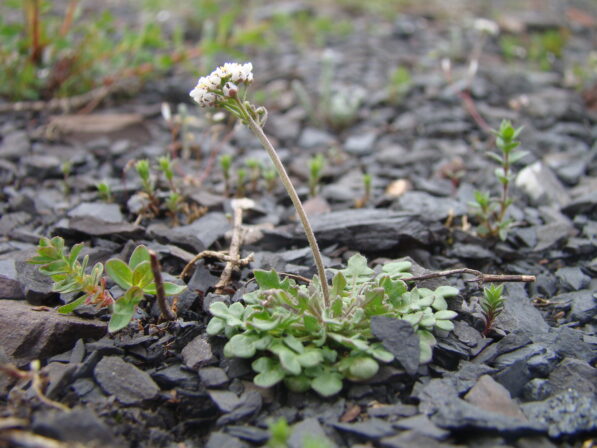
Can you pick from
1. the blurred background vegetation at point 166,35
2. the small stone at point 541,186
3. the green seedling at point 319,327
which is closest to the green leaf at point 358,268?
the green seedling at point 319,327

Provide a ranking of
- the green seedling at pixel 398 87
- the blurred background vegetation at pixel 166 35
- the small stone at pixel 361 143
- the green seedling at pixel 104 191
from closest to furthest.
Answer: the green seedling at pixel 104 191, the small stone at pixel 361 143, the blurred background vegetation at pixel 166 35, the green seedling at pixel 398 87

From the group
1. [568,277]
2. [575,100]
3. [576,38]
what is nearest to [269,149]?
[568,277]

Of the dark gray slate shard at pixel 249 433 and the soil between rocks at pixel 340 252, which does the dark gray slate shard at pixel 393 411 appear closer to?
the soil between rocks at pixel 340 252

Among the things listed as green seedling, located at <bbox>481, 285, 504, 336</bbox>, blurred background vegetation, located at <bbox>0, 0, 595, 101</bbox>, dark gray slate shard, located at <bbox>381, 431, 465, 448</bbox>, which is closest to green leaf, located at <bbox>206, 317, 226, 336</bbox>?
dark gray slate shard, located at <bbox>381, 431, 465, 448</bbox>

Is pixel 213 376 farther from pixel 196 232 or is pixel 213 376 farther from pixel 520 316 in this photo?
pixel 520 316

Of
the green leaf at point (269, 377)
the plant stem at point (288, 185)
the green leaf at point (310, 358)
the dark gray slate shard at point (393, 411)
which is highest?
the plant stem at point (288, 185)

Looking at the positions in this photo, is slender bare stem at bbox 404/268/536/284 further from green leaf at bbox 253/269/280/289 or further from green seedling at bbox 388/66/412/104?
green seedling at bbox 388/66/412/104
